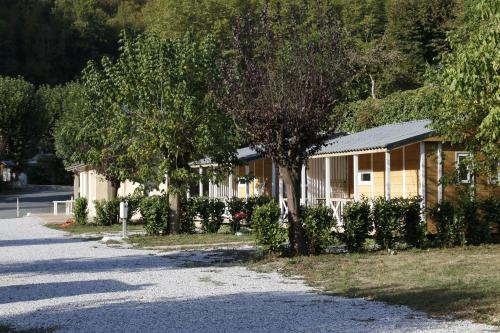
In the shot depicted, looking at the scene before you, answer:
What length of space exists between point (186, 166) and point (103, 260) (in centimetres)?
691

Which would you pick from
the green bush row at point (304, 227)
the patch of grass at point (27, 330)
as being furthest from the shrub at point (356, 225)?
the patch of grass at point (27, 330)

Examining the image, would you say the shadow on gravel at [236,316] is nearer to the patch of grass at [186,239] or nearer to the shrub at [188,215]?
the patch of grass at [186,239]

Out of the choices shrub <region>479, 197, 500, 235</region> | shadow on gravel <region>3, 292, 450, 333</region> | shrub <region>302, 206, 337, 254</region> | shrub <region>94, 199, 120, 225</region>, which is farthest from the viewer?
shrub <region>94, 199, 120, 225</region>

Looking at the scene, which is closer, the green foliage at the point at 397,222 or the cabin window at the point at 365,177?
the green foliage at the point at 397,222

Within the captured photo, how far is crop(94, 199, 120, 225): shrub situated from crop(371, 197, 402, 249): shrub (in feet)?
48.0

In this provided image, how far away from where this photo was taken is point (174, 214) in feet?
77.7

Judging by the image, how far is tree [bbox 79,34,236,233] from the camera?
22312 millimetres

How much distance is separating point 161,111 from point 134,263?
23.8ft

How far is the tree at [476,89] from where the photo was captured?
11.3m

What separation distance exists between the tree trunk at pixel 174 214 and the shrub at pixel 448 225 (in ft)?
28.1

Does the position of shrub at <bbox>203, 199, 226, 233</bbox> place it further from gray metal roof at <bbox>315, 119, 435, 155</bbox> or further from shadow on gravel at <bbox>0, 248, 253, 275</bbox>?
shadow on gravel at <bbox>0, 248, 253, 275</bbox>

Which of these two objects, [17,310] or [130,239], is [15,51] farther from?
[17,310]

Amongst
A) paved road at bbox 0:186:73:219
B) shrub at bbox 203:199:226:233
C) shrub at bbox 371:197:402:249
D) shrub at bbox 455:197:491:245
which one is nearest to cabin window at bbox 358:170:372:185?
shrub at bbox 203:199:226:233

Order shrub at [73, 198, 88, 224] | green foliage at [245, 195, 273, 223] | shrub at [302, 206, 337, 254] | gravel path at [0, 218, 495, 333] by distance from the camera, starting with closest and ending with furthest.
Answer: gravel path at [0, 218, 495, 333] < shrub at [302, 206, 337, 254] < green foliage at [245, 195, 273, 223] < shrub at [73, 198, 88, 224]
